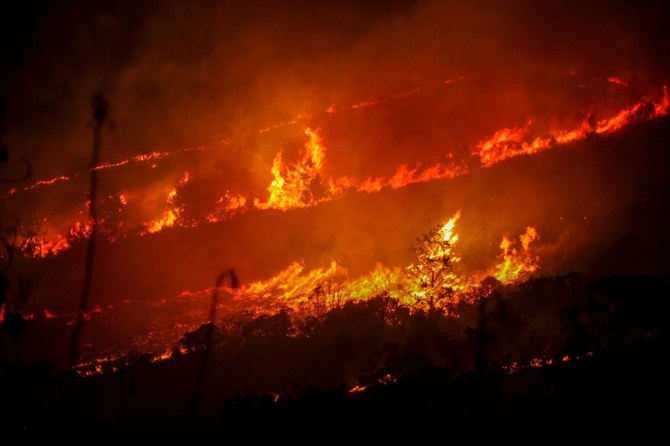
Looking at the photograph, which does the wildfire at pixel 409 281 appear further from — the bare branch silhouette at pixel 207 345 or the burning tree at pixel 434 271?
the bare branch silhouette at pixel 207 345

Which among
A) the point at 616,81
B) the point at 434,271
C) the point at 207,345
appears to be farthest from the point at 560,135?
the point at 207,345

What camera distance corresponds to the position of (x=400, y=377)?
1003 cm

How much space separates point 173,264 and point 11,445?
441 inches

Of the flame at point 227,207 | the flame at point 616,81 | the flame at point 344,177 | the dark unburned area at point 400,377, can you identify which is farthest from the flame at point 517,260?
the flame at point 227,207

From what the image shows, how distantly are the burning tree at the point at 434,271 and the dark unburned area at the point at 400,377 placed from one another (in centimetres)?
81

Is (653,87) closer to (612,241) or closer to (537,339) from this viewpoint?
(612,241)

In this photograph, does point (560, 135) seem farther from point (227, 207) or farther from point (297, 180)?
point (227, 207)

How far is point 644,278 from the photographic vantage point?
35.8ft

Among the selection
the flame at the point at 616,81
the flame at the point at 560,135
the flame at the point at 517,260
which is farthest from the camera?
the flame at the point at 616,81

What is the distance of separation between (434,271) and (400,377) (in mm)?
5964

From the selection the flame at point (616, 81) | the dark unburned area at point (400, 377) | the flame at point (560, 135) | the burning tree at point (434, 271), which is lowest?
the dark unburned area at point (400, 377)

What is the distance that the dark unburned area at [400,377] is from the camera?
7.74 metres

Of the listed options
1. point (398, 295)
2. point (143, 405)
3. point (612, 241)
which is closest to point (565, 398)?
point (398, 295)

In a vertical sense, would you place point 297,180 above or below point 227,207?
above
